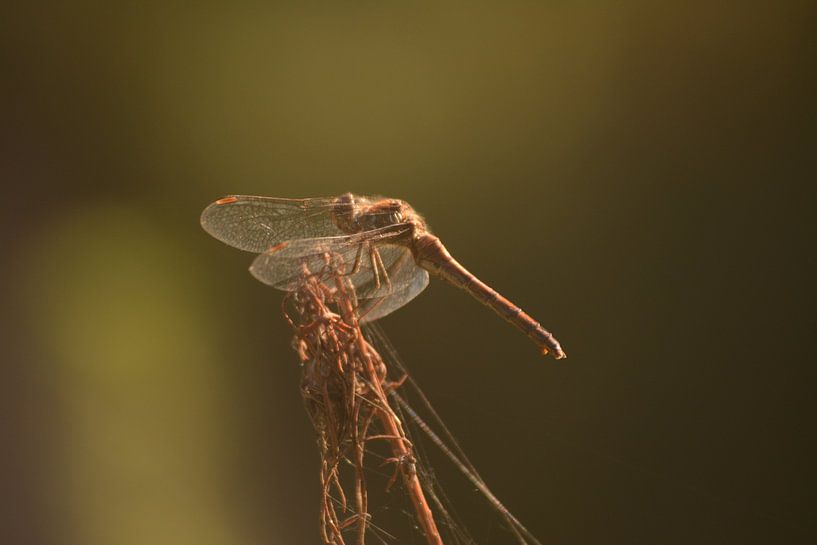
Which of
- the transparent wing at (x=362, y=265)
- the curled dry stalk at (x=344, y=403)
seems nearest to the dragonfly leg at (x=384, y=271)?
the transparent wing at (x=362, y=265)

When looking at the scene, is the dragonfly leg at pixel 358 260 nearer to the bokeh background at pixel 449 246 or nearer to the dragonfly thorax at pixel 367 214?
the dragonfly thorax at pixel 367 214

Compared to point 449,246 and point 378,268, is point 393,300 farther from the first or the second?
point 449,246

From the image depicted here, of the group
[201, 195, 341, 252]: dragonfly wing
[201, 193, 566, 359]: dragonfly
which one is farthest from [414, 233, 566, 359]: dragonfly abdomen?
[201, 195, 341, 252]: dragonfly wing

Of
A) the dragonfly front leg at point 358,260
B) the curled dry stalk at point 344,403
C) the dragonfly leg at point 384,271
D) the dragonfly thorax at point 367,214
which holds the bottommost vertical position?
the curled dry stalk at point 344,403

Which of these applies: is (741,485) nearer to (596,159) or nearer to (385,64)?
(596,159)

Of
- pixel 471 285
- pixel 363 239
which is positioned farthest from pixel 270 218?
pixel 471 285

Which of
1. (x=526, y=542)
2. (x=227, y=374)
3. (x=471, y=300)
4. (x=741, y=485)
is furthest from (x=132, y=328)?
(x=741, y=485)
